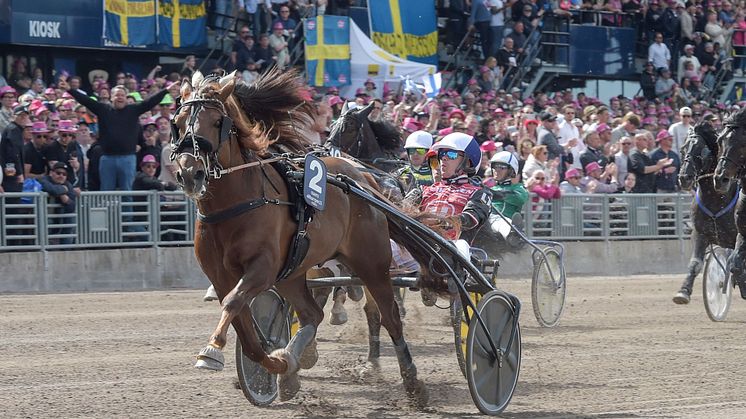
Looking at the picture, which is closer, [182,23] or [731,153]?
[731,153]

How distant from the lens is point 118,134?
14.1m

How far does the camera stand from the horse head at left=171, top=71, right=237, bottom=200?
6.30 m

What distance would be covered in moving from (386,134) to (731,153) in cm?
307

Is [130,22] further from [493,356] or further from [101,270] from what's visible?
[493,356]

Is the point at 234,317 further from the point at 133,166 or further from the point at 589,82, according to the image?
the point at 589,82

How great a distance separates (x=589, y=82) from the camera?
2581 centimetres

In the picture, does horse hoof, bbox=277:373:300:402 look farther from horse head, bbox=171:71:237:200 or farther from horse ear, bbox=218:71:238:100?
horse ear, bbox=218:71:238:100

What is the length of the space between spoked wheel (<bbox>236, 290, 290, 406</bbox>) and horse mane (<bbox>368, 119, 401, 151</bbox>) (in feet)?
11.3

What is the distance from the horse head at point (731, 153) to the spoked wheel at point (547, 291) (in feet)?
5.42

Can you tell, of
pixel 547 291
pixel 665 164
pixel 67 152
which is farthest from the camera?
pixel 665 164

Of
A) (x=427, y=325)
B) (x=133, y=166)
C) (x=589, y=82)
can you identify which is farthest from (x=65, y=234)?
(x=589, y=82)

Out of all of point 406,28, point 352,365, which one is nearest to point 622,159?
point 406,28

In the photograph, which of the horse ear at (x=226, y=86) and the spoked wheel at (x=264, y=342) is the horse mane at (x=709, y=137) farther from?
the horse ear at (x=226, y=86)

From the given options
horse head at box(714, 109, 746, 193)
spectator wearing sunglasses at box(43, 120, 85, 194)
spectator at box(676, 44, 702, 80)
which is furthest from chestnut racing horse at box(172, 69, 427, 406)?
spectator at box(676, 44, 702, 80)
